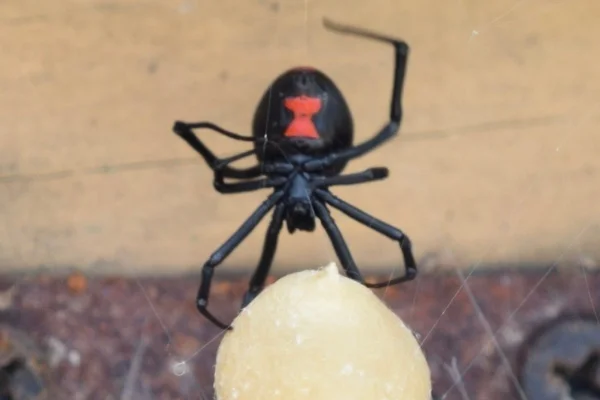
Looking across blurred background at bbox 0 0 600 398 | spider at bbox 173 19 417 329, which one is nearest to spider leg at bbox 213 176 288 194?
spider at bbox 173 19 417 329

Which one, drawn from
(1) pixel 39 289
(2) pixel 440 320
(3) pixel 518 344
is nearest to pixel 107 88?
(1) pixel 39 289

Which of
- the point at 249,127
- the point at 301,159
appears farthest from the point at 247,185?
the point at 249,127

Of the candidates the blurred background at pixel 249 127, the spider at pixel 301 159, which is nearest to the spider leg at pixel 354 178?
the spider at pixel 301 159

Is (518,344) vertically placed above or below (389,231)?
below

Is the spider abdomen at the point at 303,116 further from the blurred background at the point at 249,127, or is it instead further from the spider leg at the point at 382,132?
the blurred background at the point at 249,127

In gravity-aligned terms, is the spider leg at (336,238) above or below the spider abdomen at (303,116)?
below

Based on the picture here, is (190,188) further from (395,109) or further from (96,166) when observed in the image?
(395,109)
